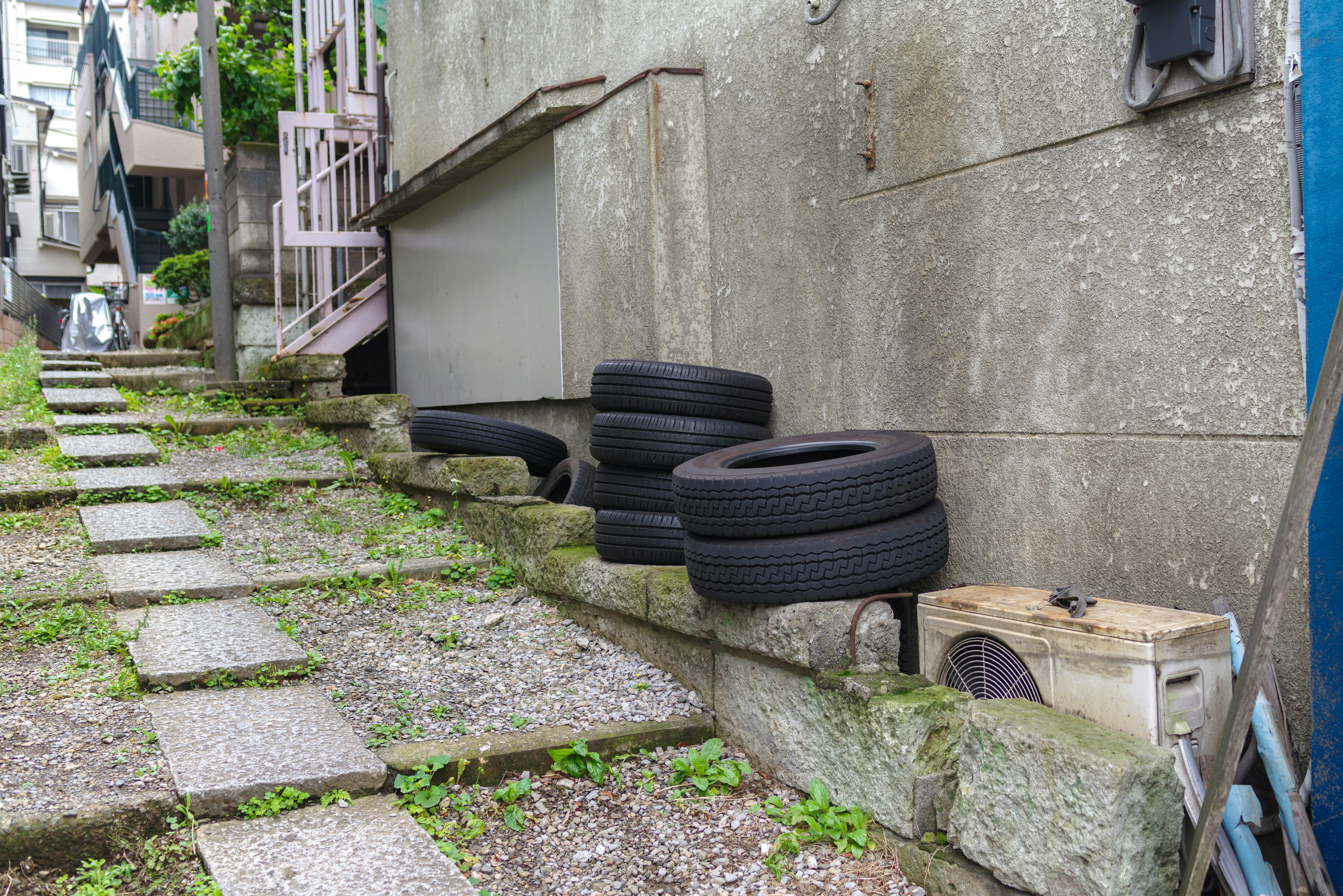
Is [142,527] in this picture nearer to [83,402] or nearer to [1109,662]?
[83,402]

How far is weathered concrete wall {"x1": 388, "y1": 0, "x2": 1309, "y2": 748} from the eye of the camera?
2.33 metres

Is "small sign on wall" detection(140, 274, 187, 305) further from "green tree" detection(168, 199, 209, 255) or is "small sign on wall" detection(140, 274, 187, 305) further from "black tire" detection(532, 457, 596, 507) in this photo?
"black tire" detection(532, 457, 596, 507)

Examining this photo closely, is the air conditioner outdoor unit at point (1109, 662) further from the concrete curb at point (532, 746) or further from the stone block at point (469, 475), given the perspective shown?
the stone block at point (469, 475)

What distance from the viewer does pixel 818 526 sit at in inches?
107

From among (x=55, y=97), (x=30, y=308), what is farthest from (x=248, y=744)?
(x=55, y=97)

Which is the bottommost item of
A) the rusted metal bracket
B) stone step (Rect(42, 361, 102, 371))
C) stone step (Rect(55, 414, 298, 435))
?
stone step (Rect(55, 414, 298, 435))

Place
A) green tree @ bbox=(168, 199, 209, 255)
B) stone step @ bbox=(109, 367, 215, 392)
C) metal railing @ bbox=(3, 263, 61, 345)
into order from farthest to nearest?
1. metal railing @ bbox=(3, 263, 61, 345)
2. green tree @ bbox=(168, 199, 209, 255)
3. stone step @ bbox=(109, 367, 215, 392)

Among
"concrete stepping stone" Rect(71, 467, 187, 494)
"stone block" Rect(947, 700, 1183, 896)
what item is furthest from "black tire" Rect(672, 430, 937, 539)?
"concrete stepping stone" Rect(71, 467, 187, 494)

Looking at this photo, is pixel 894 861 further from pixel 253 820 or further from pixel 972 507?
pixel 253 820

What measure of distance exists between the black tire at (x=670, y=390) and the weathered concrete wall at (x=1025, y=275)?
11.0 inches

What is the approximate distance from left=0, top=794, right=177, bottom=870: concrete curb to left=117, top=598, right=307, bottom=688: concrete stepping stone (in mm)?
874

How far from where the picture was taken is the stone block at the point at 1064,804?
6.34ft

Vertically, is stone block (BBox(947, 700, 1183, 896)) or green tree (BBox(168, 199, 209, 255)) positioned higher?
green tree (BBox(168, 199, 209, 255))

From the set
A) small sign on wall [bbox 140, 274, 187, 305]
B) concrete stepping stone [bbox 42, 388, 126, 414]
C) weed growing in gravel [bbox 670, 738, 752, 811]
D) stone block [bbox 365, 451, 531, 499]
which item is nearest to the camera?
weed growing in gravel [bbox 670, 738, 752, 811]
